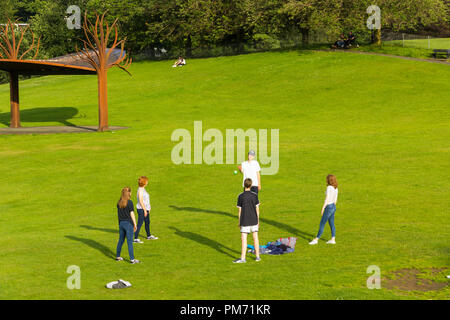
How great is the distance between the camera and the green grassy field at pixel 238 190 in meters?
14.1

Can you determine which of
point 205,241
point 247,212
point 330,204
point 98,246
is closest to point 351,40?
point 330,204

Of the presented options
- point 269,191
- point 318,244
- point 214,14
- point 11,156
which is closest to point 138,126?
point 11,156

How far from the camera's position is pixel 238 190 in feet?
81.8

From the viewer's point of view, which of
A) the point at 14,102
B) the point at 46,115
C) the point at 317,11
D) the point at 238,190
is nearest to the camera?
the point at 238,190

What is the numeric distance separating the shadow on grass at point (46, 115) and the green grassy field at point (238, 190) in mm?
368

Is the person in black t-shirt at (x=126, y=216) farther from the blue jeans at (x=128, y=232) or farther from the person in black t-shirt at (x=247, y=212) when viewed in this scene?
the person in black t-shirt at (x=247, y=212)

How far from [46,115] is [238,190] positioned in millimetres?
31955

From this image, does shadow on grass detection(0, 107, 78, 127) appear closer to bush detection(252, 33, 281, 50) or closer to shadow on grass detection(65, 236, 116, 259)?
shadow on grass detection(65, 236, 116, 259)

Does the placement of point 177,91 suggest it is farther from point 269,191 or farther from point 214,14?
point 269,191

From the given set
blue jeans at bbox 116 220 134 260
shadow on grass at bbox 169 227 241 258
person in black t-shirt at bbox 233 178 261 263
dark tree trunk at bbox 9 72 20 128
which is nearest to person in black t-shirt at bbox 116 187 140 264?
blue jeans at bbox 116 220 134 260

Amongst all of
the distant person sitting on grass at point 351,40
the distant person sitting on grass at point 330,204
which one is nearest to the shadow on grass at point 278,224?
the distant person sitting on grass at point 330,204

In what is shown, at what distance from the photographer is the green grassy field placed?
1411 cm

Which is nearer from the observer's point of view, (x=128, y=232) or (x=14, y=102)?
(x=128, y=232)

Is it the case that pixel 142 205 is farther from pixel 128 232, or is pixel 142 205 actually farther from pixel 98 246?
pixel 128 232
